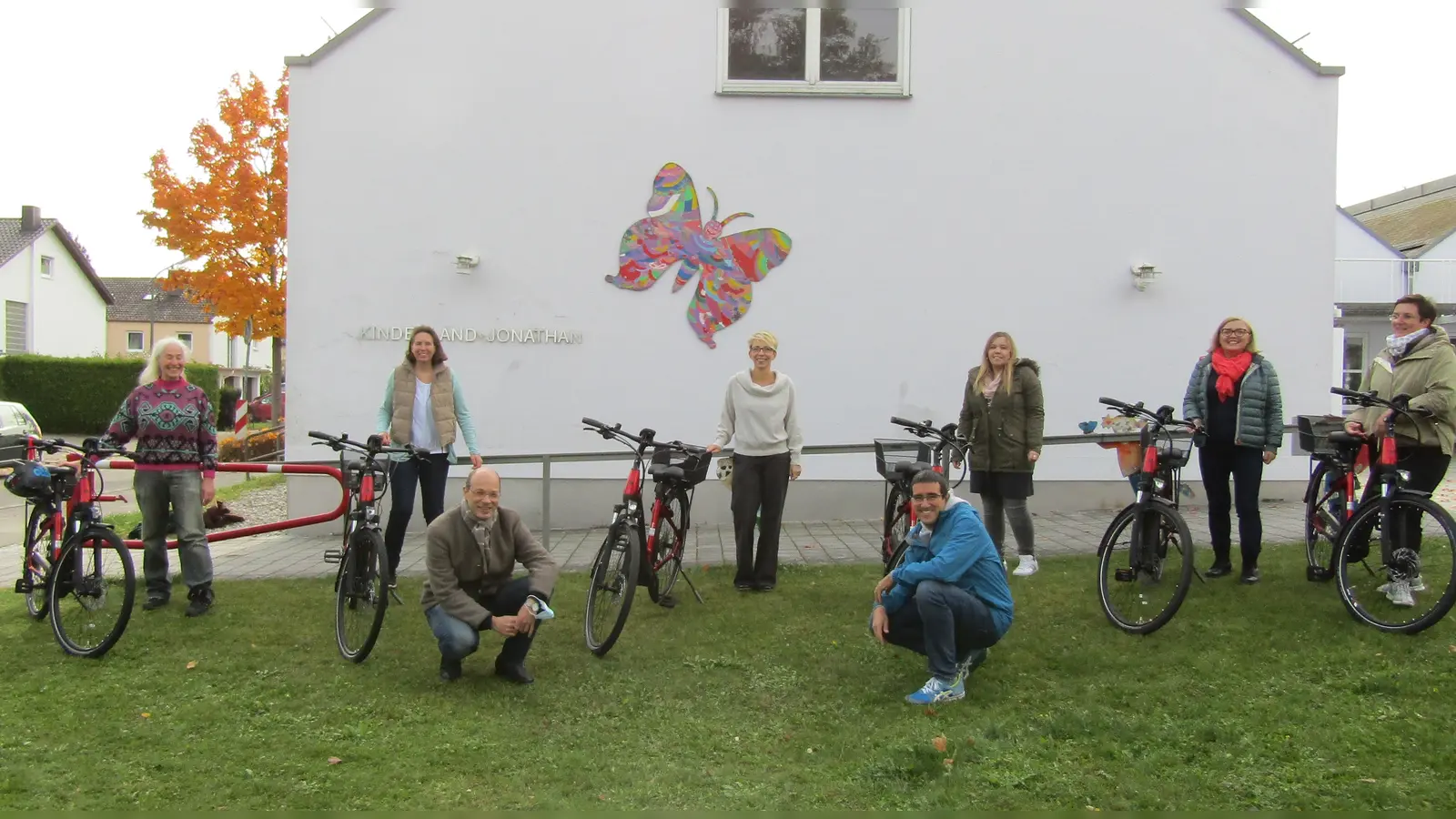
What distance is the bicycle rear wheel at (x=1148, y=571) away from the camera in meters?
4.94

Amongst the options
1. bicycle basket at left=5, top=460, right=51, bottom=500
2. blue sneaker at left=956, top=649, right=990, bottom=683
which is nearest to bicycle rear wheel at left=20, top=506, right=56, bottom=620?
bicycle basket at left=5, top=460, right=51, bottom=500

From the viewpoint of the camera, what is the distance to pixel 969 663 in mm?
4539

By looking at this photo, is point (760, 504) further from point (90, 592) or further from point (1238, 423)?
point (90, 592)

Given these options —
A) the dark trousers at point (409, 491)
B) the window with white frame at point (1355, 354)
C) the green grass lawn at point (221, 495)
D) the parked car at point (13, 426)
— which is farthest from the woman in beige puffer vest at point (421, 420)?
the window with white frame at point (1355, 354)

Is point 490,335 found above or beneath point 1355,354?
beneath

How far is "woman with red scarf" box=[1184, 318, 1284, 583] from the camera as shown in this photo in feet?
18.4

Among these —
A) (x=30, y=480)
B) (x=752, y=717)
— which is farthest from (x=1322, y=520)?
(x=30, y=480)

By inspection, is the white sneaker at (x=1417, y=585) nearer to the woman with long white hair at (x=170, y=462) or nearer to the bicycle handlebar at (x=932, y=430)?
the bicycle handlebar at (x=932, y=430)

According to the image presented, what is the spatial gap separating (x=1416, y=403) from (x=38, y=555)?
7.70m

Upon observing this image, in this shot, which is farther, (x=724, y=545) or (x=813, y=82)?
(x=813, y=82)

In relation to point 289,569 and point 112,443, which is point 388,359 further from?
point 112,443

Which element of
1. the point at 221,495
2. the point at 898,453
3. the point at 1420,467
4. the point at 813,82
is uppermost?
the point at 813,82

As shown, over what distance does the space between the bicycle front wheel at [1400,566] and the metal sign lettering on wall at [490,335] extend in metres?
6.48

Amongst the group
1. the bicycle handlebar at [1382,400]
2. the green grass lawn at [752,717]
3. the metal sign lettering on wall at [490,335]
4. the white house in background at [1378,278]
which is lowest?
the green grass lawn at [752,717]
